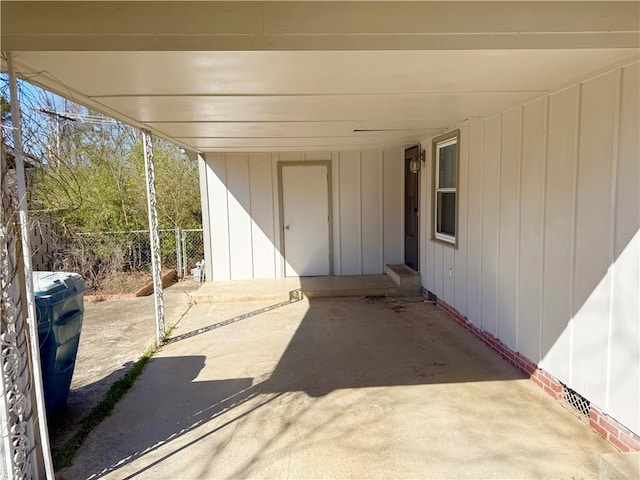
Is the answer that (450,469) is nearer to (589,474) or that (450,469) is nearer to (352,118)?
(589,474)

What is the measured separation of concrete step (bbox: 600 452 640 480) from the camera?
1.92 meters

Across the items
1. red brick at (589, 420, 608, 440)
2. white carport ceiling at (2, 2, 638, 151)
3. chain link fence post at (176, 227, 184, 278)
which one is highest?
white carport ceiling at (2, 2, 638, 151)

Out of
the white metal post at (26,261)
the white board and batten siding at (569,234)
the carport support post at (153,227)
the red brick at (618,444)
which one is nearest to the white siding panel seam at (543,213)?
the white board and batten siding at (569,234)

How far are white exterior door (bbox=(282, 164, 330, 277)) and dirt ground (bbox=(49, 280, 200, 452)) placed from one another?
2.05 meters

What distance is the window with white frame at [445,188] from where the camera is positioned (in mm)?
5172

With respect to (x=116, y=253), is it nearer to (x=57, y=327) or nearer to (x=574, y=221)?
(x=57, y=327)

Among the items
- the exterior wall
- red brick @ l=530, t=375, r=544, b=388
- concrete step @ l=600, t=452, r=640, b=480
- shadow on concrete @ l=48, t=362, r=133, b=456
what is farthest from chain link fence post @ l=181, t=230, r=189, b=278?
concrete step @ l=600, t=452, r=640, b=480

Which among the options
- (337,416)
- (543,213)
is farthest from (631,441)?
(337,416)

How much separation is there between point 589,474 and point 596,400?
54 cm

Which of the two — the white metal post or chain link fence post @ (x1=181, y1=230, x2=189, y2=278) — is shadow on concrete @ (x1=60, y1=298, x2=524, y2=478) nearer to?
the white metal post

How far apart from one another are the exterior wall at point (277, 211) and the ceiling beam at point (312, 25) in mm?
5281

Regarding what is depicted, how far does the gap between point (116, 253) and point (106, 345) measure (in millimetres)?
3958

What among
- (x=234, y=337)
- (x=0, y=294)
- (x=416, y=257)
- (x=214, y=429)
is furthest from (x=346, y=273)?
(x=0, y=294)

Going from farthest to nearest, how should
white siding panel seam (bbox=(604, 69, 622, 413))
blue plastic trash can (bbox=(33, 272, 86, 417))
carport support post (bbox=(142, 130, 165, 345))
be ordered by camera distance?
carport support post (bbox=(142, 130, 165, 345)) < blue plastic trash can (bbox=(33, 272, 86, 417)) < white siding panel seam (bbox=(604, 69, 622, 413))
